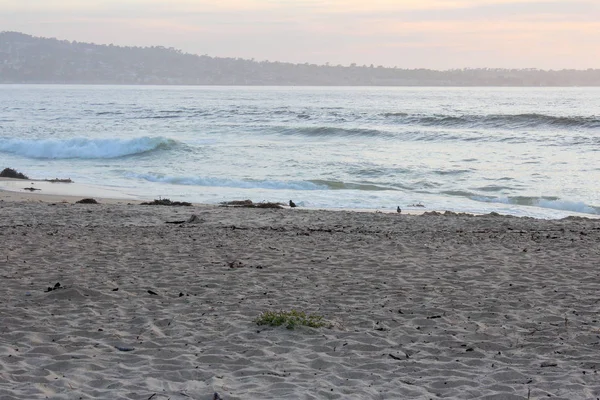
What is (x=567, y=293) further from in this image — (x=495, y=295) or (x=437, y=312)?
(x=437, y=312)

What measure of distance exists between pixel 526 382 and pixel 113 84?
15742 cm

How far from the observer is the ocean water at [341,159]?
18688 millimetres

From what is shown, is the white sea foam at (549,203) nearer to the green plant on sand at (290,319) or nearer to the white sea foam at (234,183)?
the white sea foam at (234,183)

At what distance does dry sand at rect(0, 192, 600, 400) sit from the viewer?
4.78 metres

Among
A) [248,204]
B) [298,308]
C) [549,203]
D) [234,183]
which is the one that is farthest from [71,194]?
[298,308]

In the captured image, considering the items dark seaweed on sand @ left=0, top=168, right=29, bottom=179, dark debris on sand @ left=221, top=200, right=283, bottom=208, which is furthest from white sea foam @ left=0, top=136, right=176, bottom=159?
dark debris on sand @ left=221, top=200, right=283, bottom=208

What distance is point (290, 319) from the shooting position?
5.94 metres

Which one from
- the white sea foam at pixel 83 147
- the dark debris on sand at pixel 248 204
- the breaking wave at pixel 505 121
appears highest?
the breaking wave at pixel 505 121

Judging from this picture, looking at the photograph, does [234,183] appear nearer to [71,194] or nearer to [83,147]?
[71,194]

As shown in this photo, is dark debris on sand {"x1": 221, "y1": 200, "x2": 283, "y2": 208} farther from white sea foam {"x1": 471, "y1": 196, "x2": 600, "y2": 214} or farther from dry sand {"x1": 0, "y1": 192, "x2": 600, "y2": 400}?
white sea foam {"x1": 471, "y1": 196, "x2": 600, "y2": 214}

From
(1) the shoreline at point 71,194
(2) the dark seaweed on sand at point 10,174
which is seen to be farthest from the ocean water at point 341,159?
(2) the dark seaweed on sand at point 10,174

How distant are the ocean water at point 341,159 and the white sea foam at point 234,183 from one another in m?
0.04

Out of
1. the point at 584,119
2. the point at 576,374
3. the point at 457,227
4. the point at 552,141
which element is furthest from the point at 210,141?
the point at 576,374

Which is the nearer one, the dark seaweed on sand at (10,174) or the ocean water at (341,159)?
the ocean water at (341,159)
